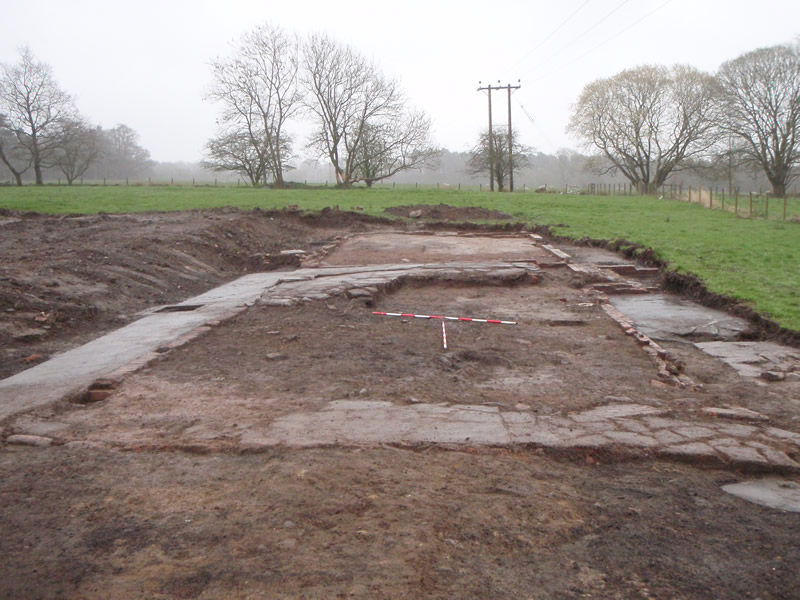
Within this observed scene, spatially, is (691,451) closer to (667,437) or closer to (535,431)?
(667,437)

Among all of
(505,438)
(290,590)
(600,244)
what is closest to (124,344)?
(505,438)

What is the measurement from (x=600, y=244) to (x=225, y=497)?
1392 centimetres

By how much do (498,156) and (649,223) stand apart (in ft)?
80.8

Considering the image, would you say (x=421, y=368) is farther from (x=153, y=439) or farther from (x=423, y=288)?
(x=423, y=288)

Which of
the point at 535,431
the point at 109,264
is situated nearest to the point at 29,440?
the point at 535,431

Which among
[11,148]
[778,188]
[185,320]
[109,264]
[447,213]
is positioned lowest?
[185,320]

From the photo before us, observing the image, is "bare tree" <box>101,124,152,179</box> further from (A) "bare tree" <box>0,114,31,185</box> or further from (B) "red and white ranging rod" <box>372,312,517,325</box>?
(B) "red and white ranging rod" <box>372,312,517,325</box>

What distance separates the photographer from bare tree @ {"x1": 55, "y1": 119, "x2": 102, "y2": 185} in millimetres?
42719

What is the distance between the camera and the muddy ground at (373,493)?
239 cm

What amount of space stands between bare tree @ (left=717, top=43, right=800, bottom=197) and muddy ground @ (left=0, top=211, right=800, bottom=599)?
3808 cm

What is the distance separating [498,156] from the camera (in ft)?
141

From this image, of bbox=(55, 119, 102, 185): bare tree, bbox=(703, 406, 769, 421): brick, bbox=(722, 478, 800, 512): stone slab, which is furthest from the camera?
bbox=(55, 119, 102, 185): bare tree

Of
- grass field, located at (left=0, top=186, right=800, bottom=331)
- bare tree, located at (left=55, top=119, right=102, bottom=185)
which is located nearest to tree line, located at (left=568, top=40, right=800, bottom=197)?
grass field, located at (left=0, top=186, right=800, bottom=331)

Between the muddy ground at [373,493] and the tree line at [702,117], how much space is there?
3817 cm
